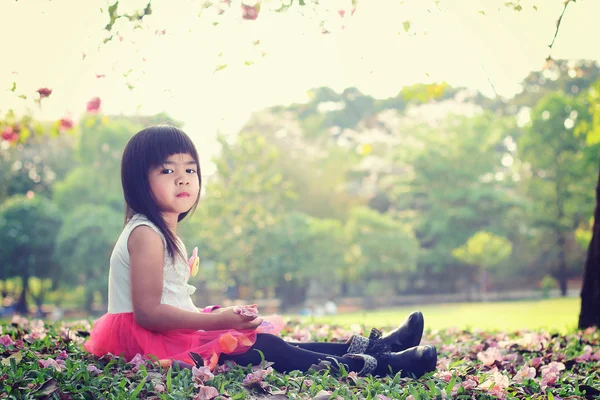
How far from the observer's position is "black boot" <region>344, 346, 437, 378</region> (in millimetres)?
2891

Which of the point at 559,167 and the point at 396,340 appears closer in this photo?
the point at 396,340

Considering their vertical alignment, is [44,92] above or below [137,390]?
above

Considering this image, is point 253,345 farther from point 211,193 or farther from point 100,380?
point 211,193

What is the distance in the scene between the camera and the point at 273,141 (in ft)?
88.5

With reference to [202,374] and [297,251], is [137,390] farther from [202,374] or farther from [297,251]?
[297,251]

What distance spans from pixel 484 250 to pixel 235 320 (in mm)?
21970

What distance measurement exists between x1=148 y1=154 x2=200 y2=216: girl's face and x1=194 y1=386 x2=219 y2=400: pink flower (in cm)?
92

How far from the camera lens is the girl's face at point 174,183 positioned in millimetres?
2936

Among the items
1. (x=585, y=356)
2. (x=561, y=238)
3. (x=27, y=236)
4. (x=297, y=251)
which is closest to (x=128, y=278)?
(x=585, y=356)

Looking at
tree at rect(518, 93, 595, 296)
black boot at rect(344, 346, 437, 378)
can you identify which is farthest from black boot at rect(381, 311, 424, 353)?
tree at rect(518, 93, 595, 296)

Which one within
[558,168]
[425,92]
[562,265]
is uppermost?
[558,168]

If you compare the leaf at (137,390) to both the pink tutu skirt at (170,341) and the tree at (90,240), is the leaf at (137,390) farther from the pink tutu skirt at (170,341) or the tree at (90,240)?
the tree at (90,240)

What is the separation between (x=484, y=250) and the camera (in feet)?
76.7

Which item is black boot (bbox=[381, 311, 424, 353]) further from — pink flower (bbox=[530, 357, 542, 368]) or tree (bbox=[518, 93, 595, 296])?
tree (bbox=[518, 93, 595, 296])
